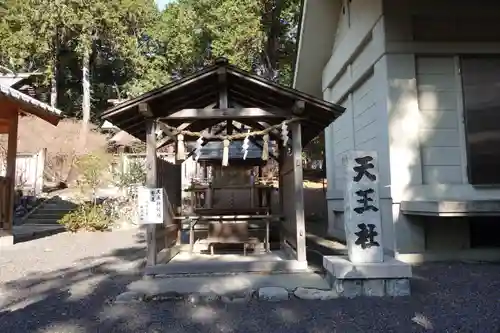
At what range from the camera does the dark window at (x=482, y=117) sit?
752cm

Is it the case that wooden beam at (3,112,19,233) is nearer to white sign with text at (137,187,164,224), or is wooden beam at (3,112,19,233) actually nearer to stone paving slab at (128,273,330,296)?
white sign with text at (137,187,164,224)

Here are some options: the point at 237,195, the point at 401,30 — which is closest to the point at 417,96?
the point at 401,30

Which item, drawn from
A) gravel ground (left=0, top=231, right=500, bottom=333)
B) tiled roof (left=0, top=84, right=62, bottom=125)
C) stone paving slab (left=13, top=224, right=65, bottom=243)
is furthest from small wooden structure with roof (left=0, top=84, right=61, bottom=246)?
gravel ground (left=0, top=231, right=500, bottom=333)

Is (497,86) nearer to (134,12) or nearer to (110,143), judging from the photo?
(110,143)

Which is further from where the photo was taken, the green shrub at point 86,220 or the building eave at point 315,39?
the green shrub at point 86,220

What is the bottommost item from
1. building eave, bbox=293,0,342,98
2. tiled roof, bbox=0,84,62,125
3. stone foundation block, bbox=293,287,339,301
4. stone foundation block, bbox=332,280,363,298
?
stone foundation block, bbox=293,287,339,301

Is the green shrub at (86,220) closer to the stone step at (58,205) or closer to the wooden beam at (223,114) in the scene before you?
the stone step at (58,205)

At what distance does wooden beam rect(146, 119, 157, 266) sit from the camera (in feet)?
20.8

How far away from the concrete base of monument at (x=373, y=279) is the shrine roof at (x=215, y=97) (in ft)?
8.79

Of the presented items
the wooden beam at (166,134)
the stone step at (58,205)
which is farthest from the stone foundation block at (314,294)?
the stone step at (58,205)

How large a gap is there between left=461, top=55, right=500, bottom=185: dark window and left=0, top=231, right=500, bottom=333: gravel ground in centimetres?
188

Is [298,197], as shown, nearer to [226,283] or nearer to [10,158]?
[226,283]

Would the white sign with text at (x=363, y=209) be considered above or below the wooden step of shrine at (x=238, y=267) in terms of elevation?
above

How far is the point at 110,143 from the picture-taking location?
25953 mm
